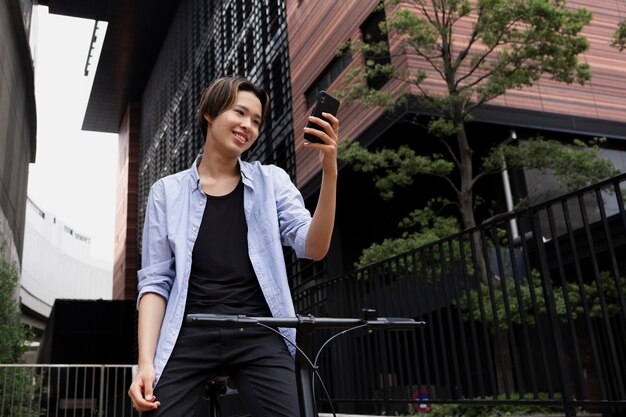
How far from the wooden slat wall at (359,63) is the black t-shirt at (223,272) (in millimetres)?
12953

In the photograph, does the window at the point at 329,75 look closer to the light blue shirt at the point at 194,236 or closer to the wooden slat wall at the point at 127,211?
the light blue shirt at the point at 194,236

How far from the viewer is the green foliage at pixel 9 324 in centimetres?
1296

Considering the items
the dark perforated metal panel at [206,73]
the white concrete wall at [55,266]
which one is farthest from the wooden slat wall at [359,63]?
the white concrete wall at [55,266]

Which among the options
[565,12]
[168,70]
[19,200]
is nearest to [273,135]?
[19,200]

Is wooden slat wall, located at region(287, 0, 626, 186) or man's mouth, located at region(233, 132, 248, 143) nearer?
man's mouth, located at region(233, 132, 248, 143)

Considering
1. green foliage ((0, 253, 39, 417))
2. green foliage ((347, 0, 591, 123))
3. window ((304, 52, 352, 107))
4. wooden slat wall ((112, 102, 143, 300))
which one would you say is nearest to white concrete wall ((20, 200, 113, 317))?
wooden slat wall ((112, 102, 143, 300))

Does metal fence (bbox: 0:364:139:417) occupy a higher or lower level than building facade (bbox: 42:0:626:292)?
lower

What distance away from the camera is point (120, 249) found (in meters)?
45.5

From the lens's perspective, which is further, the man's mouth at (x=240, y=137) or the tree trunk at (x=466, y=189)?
the tree trunk at (x=466, y=189)

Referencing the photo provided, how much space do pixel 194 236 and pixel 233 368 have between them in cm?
40

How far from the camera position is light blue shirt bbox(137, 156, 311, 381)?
175cm

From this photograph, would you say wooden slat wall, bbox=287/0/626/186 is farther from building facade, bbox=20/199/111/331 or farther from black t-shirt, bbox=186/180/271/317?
building facade, bbox=20/199/111/331

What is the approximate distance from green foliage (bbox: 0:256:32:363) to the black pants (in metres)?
12.8

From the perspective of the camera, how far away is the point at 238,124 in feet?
6.17
